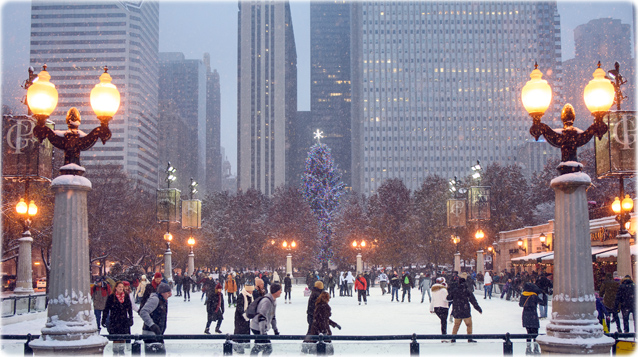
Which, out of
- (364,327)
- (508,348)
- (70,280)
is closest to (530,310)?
(508,348)

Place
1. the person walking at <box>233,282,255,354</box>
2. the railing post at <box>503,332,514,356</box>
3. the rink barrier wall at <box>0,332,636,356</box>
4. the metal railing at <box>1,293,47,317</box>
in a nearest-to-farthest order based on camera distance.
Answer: the rink barrier wall at <box>0,332,636,356</box>, the railing post at <box>503,332,514,356</box>, the person walking at <box>233,282,255,354</box>, the metal railing at <box>1,293,47,317</box>

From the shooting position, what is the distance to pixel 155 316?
11.5m

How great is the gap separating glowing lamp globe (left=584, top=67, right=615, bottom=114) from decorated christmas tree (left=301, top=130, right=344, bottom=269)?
59199 mm

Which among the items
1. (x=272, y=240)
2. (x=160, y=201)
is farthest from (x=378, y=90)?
(x=160, y=201)

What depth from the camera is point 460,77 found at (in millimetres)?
167000

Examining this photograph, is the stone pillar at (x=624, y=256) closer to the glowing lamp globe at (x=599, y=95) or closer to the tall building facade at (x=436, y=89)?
the glowing lamp globe at (x=599, y=95)

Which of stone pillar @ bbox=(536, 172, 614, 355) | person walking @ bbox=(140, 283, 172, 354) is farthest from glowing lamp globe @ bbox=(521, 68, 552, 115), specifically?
person walking @ bbox=(140, 283, 172, 354)

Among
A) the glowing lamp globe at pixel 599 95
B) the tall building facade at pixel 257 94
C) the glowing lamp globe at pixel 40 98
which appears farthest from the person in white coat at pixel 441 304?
the tall building facade at pixel 257 94

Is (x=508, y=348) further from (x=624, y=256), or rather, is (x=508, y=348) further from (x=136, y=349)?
(x=624, y=256)

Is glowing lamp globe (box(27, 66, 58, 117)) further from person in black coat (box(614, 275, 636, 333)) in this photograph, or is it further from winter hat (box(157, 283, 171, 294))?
person in black coat (box(614, 275, 636, 333))

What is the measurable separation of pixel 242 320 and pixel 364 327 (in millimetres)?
8710

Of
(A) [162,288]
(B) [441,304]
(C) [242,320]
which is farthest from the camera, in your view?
(B) [441,304]

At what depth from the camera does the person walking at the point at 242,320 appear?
973 centimetres

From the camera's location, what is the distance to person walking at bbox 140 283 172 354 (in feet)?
32.7
